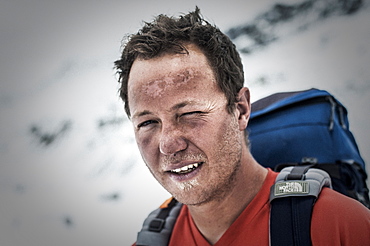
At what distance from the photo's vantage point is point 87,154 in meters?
1.67

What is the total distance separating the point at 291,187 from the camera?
71cm

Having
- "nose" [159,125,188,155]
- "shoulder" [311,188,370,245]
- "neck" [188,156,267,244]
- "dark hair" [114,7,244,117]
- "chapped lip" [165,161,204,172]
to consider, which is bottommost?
"shoulder" [311,188,370,245]

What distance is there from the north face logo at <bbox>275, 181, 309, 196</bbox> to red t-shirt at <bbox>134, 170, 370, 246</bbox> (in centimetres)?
4

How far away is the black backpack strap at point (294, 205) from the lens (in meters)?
0.64

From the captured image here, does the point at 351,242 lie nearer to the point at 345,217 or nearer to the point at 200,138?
the point at 345,217

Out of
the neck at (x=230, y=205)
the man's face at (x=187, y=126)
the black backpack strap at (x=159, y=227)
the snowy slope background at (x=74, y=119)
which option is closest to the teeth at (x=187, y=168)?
the man's face at (x=187, y=126)

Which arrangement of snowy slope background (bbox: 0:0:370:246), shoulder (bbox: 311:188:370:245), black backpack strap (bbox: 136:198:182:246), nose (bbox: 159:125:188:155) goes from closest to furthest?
shoulder (bbox: 311:188:370:245) → nose (bbox: 159:125:188:155) → black backpack strap (bbox: 136:198:182:246) → snowy slope background (bbox: 0:0:370:246)

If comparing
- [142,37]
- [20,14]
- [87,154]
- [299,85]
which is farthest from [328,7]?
[20,14]

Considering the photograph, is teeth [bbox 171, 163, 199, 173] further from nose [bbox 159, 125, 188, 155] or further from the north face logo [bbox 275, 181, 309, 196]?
the north face logo [bbox 275, 181, 309, 196]

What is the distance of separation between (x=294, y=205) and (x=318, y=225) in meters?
0.06

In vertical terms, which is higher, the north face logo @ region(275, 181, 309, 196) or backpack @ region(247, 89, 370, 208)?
backpack @ region(247, 89, 370, 208)

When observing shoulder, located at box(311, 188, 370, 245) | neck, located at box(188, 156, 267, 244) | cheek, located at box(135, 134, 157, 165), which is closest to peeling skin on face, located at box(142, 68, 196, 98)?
cheek, located at box(135, 134, 157, 165)

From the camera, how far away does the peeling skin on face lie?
75 centimetres

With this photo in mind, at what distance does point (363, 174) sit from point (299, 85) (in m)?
0.59
